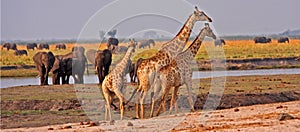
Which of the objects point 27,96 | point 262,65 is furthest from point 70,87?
point 262,65

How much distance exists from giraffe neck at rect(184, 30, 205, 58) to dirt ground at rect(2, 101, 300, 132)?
1.51 meters

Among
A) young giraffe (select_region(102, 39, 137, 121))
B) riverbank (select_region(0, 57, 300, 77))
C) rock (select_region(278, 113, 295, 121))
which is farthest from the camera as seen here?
riverbank (select_region(0, 57, 300, 77))

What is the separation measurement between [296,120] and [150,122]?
3164mm

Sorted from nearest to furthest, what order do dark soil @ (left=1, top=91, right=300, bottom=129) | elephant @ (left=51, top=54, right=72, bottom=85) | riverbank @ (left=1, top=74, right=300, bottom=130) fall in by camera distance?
dark soil @ (left=1, top=91, right=300, bottom=129) < riverbank @ (left=1, top=74, right=300, bottom=130) < elephant @ (left=51, top=54, right=72, bottom=85)

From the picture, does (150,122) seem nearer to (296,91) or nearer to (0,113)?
(0,113)

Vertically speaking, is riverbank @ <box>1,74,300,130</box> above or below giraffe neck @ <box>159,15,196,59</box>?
below

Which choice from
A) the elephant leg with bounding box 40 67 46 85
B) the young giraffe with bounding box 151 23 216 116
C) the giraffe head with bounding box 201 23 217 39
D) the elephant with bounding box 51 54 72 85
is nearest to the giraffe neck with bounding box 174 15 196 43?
the young giraffe with bounding box 151 23 216 116

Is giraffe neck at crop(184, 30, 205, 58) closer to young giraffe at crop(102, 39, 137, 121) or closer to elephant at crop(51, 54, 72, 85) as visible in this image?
young giraffe at crop(102, 39, 137, 121)

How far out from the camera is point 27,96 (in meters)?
22.8

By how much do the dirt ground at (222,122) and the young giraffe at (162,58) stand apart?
70 centimetres

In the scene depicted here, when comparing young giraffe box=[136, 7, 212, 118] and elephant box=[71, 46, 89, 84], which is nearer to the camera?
young giraffe box=[136, 7, 212, 118]

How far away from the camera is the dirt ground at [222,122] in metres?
12.0

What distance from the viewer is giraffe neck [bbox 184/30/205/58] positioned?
15637mm

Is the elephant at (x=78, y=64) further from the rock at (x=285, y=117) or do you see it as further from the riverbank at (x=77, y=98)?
Result: the rock at (x=285, y=117)
